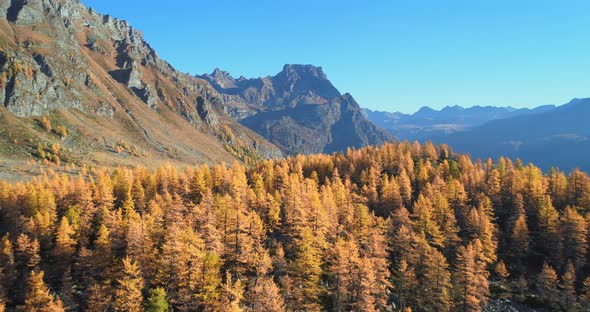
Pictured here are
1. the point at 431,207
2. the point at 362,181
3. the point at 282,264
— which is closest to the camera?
the point at 282,264

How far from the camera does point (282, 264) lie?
7256 cm

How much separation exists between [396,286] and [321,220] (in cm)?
2098

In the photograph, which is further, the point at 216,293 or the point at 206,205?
the point at 206,205

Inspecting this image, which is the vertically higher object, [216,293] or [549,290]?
[216,293]

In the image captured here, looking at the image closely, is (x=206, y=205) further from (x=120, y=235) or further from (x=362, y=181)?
(x=362, y=181)

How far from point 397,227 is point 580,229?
4284cm

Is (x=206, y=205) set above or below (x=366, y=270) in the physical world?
above

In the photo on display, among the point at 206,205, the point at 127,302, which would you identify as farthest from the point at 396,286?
the point at 127,302

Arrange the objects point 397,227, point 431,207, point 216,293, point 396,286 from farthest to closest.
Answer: point 431,207 → point 397,227 → point 396,286 → point 216,293

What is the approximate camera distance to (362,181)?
135750 millimetres

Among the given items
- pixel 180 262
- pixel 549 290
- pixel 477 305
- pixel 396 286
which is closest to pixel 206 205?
pixel 180 262

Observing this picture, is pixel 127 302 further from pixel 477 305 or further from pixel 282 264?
pixel 477 305

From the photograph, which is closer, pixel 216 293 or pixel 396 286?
pixel 216 293

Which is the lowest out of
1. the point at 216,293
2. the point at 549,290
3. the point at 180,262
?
the point at 549,290
